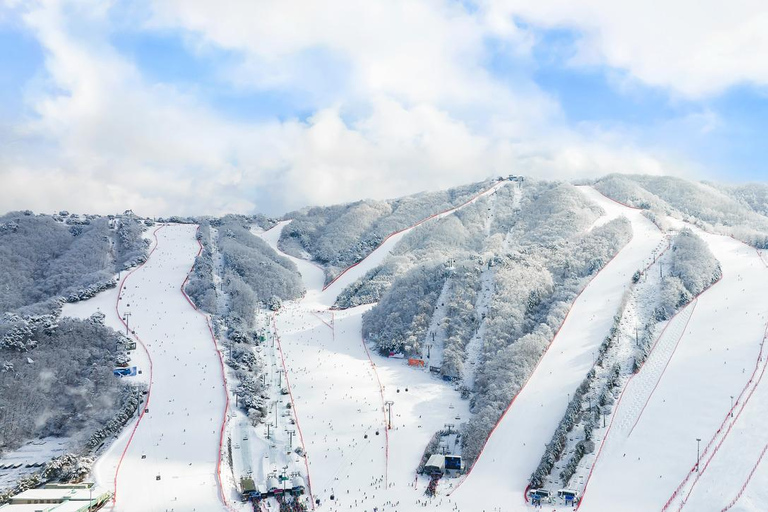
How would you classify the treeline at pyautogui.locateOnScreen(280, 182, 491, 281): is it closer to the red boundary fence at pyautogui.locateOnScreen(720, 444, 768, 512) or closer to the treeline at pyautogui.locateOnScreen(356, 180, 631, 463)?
the treeline at pyautogui.locateOnScreen(356, 180, 631, 463)

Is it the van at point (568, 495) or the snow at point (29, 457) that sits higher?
the snow at point (29, 457)

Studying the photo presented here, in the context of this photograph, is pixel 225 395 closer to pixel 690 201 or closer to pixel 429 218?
pixel 429 218

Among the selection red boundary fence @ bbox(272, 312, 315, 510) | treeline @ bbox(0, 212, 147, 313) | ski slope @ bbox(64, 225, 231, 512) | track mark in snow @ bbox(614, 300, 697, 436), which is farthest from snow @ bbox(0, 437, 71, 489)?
track mark in snow @ bbox(614, 300, 697, 436)

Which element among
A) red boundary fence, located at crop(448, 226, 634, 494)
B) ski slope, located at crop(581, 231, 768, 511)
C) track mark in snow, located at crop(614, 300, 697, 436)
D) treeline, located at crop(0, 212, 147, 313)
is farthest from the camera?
treeline, located at crop(0, 212, 147, 313)

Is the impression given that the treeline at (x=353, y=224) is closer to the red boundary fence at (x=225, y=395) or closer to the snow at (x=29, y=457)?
the red boundary fence at (x=225, y=395)

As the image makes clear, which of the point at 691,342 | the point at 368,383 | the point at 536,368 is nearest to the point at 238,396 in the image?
the point at 368,383

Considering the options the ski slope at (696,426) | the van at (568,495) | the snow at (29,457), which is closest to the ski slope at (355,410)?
the van at (568,495)

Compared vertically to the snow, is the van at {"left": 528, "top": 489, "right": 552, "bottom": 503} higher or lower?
lower
